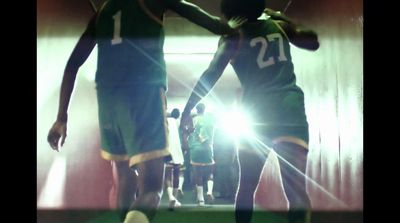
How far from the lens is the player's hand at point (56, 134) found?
327 centimetres

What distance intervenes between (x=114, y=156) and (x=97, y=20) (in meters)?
0.75

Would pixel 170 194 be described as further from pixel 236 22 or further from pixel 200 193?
pixel 236 22

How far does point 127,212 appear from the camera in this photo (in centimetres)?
319

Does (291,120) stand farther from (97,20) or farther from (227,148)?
(97,20)

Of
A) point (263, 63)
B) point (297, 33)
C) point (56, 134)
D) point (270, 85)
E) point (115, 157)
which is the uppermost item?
point (297, 33)

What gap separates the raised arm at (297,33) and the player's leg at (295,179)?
553 millimetres

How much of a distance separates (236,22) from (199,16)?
0.21 metres

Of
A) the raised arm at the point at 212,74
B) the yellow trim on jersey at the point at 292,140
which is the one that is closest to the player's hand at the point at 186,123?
the raised arm at the point at 212,74

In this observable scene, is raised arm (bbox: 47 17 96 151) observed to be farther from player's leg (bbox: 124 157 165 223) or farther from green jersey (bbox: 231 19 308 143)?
green jersey (bbox: 231 19 308 143)

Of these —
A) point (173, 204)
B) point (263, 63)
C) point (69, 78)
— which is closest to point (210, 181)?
point (173, 204)

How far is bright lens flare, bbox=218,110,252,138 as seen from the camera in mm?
3244

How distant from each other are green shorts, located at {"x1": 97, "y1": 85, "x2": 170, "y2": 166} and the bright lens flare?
348mm

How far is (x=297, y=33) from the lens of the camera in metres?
3.29

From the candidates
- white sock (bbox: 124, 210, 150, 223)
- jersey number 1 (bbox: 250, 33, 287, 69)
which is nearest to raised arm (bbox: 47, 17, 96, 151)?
white sock (bbox: 124, 210, 150, 223)
